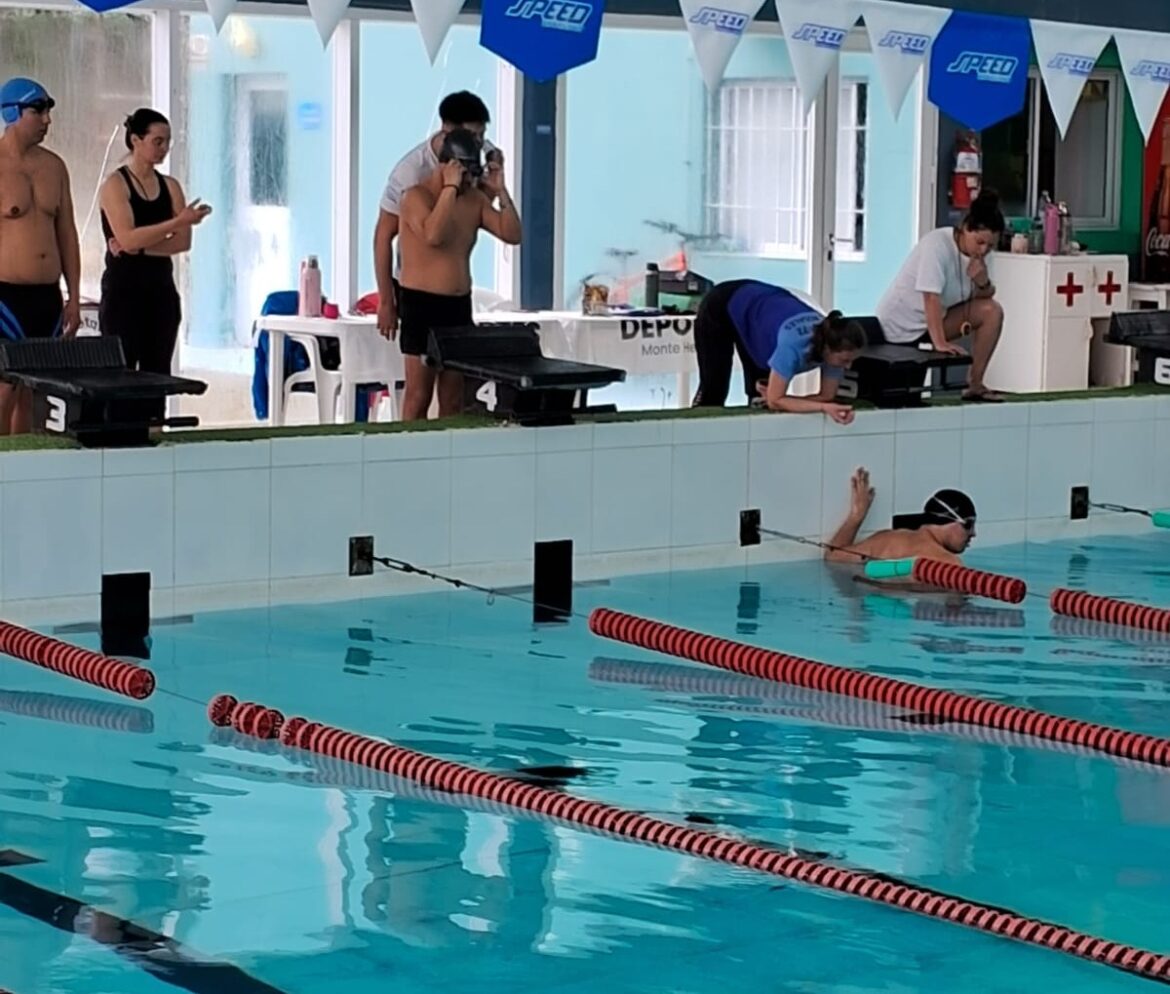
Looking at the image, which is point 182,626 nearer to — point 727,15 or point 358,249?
point 727,15

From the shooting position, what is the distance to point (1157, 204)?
48.5ft

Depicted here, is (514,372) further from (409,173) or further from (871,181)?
(871,181)

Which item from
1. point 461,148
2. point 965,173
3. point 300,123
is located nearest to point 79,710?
point 461,148

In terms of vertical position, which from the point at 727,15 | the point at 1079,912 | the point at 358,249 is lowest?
the point at 1079,912

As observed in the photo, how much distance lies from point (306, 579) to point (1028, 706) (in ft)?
7.97

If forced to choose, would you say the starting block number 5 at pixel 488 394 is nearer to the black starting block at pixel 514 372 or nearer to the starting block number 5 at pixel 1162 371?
the black starting block at pixel 514 372

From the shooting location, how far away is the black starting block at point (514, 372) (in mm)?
7883

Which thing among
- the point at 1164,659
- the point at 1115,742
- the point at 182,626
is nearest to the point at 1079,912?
the point at 1115,742

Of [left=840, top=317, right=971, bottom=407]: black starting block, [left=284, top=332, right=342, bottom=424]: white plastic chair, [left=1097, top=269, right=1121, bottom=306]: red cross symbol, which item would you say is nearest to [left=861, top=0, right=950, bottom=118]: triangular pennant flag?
[left=840, top=317, right=971, bottom=407]: black starting block

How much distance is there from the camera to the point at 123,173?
830cm

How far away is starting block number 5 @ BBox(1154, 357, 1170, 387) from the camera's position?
9891mm

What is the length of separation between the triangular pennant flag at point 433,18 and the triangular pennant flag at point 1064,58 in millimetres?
3304

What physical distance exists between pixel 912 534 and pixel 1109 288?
5.97 meters

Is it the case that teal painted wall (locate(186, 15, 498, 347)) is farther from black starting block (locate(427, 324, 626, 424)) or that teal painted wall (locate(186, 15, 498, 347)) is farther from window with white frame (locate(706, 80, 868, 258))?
black starting block (locate(427, 324, 626, 424))
